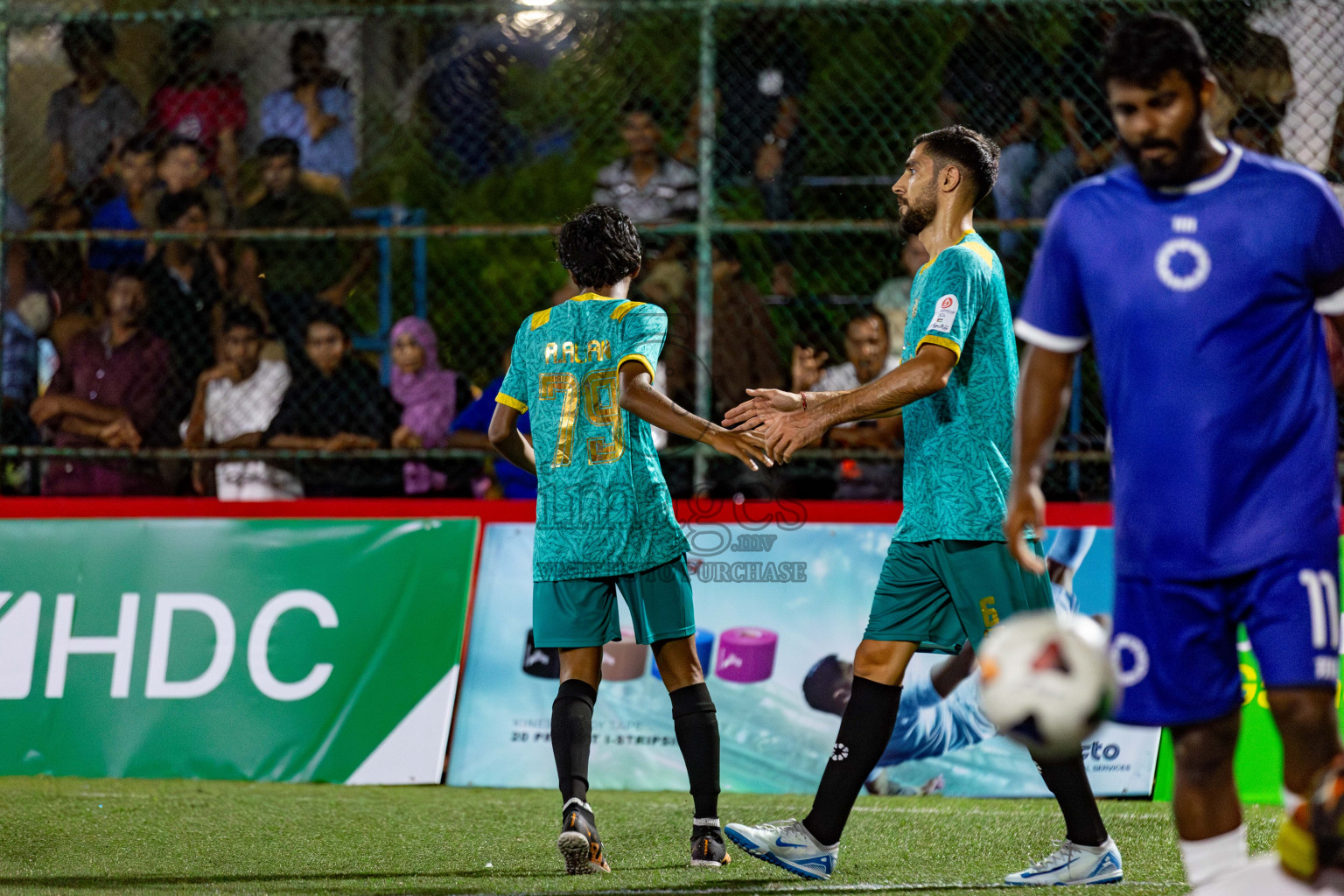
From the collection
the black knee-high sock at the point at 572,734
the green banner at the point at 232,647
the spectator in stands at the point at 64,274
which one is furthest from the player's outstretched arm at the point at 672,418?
the spectator in stands at the point at 64,274

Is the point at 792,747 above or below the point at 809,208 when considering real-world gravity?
below

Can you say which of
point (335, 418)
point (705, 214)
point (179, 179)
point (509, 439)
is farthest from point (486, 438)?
point (509, 439)

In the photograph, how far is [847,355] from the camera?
818 centimetres

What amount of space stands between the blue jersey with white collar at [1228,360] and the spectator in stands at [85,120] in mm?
7840

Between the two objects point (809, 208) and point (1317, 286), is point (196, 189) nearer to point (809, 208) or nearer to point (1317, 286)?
point (809, 208)

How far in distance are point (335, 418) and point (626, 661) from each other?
2.61 metres

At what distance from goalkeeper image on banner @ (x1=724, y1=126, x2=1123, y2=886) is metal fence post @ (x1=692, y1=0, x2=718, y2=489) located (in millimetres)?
2893

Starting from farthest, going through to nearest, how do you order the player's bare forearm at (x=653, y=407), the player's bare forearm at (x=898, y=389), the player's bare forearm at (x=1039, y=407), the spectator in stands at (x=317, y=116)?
the spectator in stands at (x=317, y=116) < the player's bare forearm at (x=653, y=407) < the player's bare forearm at (x=898, y=389) < the player's bare forearm at (x=1039, y=407)

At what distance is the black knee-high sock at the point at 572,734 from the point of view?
14.7ft

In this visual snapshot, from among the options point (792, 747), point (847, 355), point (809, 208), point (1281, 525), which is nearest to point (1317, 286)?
point (1281, 525)

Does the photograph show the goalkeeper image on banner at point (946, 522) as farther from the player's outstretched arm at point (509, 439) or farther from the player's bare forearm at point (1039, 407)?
the player's bare forearm at point (1039, 407)

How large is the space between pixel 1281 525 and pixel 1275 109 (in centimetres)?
555

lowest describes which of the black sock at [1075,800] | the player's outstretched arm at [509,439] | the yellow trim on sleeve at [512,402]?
the black sock at [1075,800]

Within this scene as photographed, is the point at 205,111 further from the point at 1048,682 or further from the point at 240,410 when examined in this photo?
the point at 1048,682
